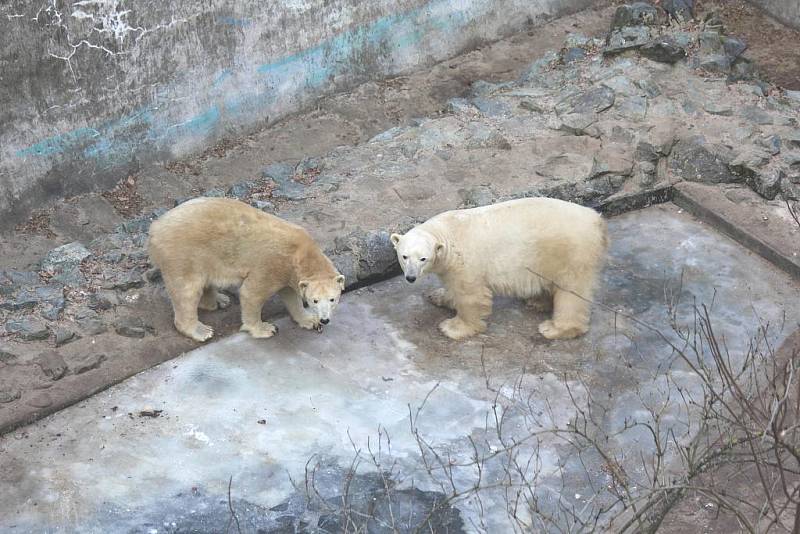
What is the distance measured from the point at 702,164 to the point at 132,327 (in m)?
5.83

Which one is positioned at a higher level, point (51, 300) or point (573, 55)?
point (573, 55)

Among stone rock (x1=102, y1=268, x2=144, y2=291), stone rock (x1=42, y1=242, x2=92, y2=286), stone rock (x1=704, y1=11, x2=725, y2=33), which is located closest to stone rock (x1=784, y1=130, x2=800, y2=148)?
stone rock (x1=704, y1=11, x2=725, y2=33)

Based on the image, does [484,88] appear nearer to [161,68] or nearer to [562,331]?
[161,68]

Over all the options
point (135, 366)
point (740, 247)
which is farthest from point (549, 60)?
point (135, 366)

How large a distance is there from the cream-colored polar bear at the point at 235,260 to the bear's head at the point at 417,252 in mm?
519

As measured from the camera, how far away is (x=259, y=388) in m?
7.47

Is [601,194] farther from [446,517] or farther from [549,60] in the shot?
[446,517]

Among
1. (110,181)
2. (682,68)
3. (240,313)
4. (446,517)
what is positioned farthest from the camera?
(682,68)

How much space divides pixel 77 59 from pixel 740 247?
259 inches

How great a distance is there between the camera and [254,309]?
7.86 meters

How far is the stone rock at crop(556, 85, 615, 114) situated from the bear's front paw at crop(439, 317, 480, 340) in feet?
12.5

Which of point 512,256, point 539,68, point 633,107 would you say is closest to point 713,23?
point 539,68

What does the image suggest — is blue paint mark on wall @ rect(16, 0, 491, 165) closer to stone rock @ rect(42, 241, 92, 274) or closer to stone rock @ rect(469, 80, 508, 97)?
stone rock @ rect(469, 80, 508, 97)

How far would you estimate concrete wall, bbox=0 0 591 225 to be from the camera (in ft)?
31.1
